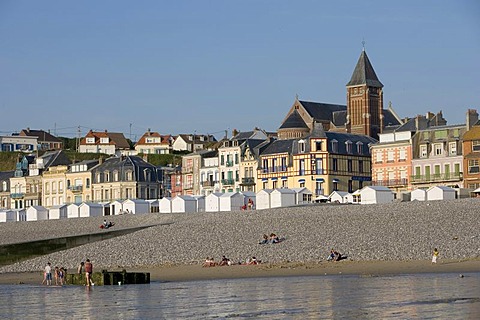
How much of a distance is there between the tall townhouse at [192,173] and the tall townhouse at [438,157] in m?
25.3

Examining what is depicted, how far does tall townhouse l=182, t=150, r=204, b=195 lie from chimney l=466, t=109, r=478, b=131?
30.9 meters

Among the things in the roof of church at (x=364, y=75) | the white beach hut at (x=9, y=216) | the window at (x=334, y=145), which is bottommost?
the white beach hut at (x=9, y=216)

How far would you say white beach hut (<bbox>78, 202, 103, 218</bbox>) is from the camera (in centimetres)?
8625

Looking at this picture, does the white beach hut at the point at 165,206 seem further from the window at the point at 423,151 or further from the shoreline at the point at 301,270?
the shoreline at the point at 301,270

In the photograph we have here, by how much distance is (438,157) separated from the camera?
84562 millimetres

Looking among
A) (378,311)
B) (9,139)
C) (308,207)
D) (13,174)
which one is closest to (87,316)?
(378,311)

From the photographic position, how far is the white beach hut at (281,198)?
7569 cm

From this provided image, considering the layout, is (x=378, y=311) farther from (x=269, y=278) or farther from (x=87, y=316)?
(x=269, y=278)

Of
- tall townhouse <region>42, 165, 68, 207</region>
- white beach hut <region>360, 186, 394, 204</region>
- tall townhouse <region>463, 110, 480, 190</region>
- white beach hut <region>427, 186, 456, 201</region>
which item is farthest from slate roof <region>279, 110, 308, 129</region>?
white beach hut <region>427, 186, 456, 201</region>

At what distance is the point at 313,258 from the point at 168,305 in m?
17.6

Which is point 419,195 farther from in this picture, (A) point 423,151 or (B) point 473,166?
(A) point 423,151

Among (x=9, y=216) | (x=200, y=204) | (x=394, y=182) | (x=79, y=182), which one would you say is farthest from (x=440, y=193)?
(x=79, y=182)

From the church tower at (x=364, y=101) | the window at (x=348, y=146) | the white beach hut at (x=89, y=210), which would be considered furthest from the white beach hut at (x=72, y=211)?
the church tower at (x=364, y=101)

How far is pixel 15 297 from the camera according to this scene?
38.9 meters
